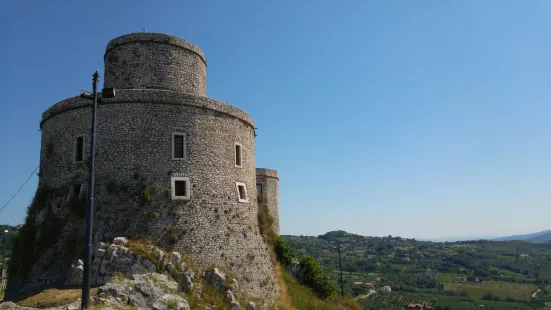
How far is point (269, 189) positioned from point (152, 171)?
54.5 ft

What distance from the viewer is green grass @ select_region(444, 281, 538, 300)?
10597 centimetres

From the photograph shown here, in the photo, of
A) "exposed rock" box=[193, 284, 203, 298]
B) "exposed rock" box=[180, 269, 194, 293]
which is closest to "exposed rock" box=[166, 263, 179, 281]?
"exposed rock" box=[180, 269, 194, 293]

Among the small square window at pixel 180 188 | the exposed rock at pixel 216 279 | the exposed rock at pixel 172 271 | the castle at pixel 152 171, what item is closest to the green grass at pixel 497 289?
the castle at pixel 152 171

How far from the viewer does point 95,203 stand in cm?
1977

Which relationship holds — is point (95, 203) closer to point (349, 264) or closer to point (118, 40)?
point (118, 40)

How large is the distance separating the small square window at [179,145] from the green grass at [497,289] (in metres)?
110

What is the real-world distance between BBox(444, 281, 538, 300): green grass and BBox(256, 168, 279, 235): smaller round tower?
9388 cm

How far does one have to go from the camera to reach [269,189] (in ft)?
117

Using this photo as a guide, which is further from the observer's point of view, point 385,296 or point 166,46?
point 385,296

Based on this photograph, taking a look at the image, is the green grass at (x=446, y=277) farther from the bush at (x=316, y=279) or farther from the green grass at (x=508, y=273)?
the bush at (x=316, y=279)

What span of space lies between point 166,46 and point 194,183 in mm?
8988

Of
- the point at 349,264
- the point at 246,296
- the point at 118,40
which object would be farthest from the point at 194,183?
the point at 349,264

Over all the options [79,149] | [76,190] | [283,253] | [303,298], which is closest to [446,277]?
[283,253]

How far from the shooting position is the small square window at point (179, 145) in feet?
69.2
